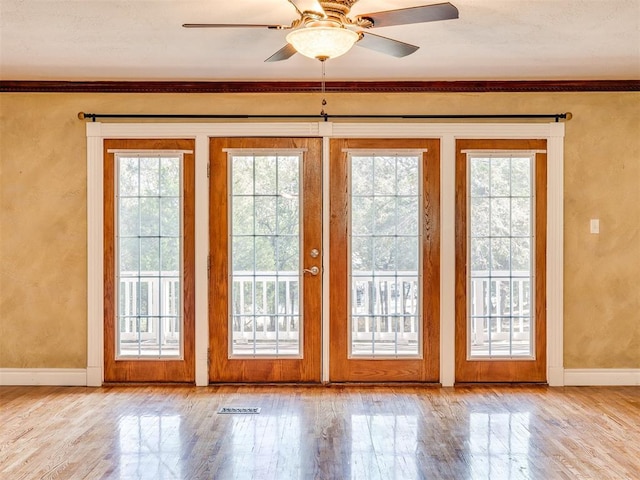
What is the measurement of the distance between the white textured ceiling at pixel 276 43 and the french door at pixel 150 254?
0.68m

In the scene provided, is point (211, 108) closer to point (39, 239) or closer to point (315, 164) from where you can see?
point (315, 164)

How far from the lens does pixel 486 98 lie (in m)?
4.77

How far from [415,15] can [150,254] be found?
3003 mm

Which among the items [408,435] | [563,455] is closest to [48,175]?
[408,435]

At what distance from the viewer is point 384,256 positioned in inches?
187

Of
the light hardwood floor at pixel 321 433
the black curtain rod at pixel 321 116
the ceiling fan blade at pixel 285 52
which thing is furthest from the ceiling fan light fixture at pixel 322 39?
the light hardwood floor at pixel 321 433

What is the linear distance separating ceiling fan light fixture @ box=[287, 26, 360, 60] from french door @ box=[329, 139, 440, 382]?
1942mm

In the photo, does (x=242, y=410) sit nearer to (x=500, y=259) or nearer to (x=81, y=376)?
(x=81, y=376)

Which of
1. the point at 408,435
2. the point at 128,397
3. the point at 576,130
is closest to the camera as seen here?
the point at 408,435

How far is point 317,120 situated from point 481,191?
1.47m

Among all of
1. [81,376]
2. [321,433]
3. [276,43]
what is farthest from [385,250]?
[81,376]

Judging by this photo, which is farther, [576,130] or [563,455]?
[576,130]

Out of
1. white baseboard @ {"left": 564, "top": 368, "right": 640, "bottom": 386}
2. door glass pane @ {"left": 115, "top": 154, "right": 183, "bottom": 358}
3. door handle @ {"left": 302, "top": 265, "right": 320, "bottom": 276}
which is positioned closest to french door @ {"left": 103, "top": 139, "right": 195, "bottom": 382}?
door glass pane @ {"left": 115, "top": 154, "right": 183, "bottom": 358}

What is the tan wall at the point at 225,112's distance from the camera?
4.75 meters
